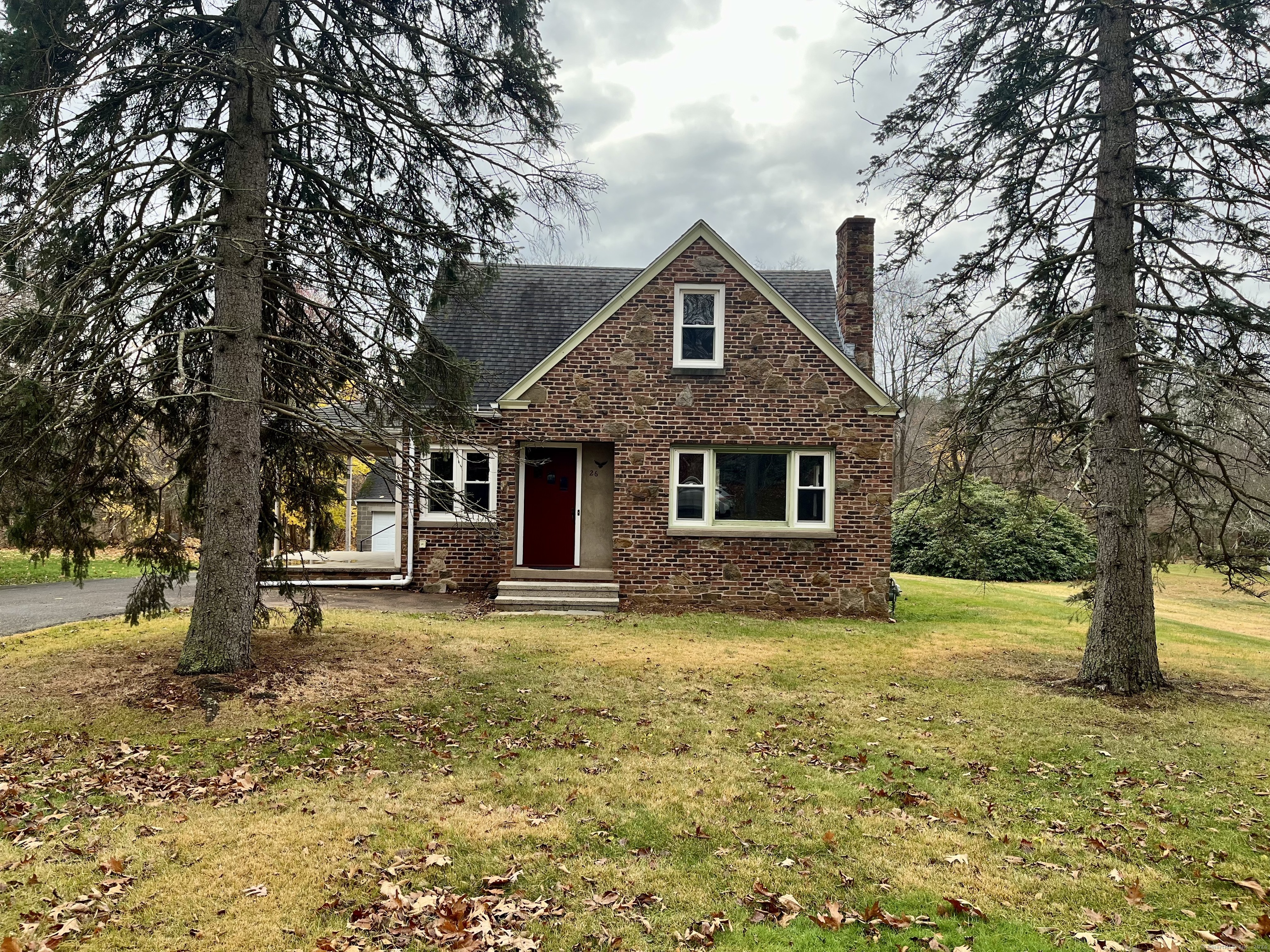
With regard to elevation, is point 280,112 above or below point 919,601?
above

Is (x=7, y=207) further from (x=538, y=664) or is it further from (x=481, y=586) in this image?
(x=481, y=586)

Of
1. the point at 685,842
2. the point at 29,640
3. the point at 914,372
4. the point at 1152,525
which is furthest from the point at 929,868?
the point at 1152,525

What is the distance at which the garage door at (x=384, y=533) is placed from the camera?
23125mm

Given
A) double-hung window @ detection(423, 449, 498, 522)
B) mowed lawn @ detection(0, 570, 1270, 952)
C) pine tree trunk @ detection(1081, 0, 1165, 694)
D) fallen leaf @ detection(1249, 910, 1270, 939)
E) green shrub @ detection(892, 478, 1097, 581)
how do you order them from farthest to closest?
green shrub @ detection(892, 478, 1097, 581), double-hung window @ detection(423, 449, 498, 522), pine tree trunk @ detection(1081, 0, 1165, 694), mowed lawn @ detection(0, 570, 1270, 952), fallen leaf @ detection(1249, 910, 1270, 939)

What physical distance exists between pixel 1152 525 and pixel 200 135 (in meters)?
32.1

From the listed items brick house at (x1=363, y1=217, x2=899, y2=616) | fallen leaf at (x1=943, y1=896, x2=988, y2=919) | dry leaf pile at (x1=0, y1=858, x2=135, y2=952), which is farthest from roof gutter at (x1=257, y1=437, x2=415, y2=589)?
fallen leaf at (x1=943, y1=896, x2=988, y2=919)

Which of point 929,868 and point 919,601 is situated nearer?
point 929,868

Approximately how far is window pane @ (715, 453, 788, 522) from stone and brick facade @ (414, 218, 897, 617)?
0.43 metres

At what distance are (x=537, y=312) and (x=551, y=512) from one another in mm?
4981

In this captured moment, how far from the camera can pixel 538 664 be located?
9477 mm

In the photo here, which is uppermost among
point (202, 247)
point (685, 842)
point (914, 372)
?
point (202, 247)

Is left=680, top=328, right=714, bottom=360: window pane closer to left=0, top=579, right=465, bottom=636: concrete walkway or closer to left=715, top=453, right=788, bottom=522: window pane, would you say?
left=715, top=453, right=788, bottom=522: window pane

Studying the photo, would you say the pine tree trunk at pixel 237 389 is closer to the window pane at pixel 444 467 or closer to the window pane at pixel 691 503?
the window pane at pixel 444 467

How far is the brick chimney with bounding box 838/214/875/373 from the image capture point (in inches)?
643
